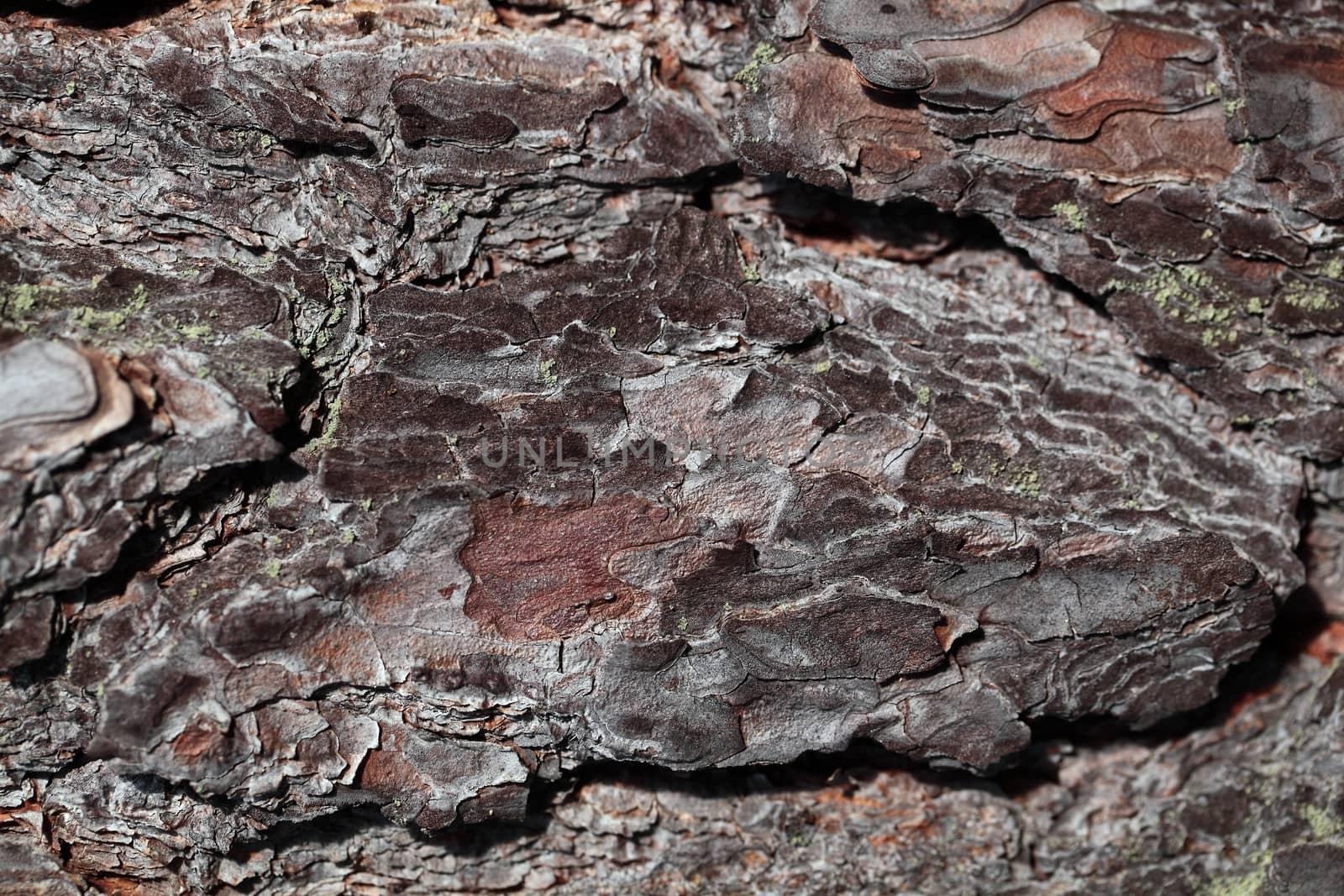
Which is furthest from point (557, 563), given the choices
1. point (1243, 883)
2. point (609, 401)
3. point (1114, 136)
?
point (1243, 883)

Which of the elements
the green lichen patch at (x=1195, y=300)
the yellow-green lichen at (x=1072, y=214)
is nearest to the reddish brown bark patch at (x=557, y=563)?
the yellow-green lichen at (x=1072, y=214)

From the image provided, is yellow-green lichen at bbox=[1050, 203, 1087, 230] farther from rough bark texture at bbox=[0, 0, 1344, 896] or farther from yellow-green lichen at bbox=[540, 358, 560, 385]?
yellow-green lichen at bbox=[540, 358, 560, 385]

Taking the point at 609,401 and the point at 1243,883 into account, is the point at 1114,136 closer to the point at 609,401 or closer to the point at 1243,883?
the point at 609,401

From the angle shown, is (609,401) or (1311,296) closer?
(609,401)

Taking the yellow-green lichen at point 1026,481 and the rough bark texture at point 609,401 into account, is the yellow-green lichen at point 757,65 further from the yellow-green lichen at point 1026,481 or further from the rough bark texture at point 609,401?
the yellow-green lichen at point 1026,481

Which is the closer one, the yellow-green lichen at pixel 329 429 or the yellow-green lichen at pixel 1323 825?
the yellow-green lichen at pixel 329 429

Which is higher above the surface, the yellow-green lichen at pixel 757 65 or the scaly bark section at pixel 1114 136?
the yellow-green lichen at pixel 757 65

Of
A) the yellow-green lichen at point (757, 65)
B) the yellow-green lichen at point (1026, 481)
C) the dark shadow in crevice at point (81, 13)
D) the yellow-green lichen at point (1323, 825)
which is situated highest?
the dark shadow in crevice at point (81, 13)

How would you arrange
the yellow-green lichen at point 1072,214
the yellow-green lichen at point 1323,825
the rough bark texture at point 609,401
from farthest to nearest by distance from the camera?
the yellow-green lichen at point 1323,825, the yellow-green lichen at point 1072,214, the rough bark texture at point 609,401
